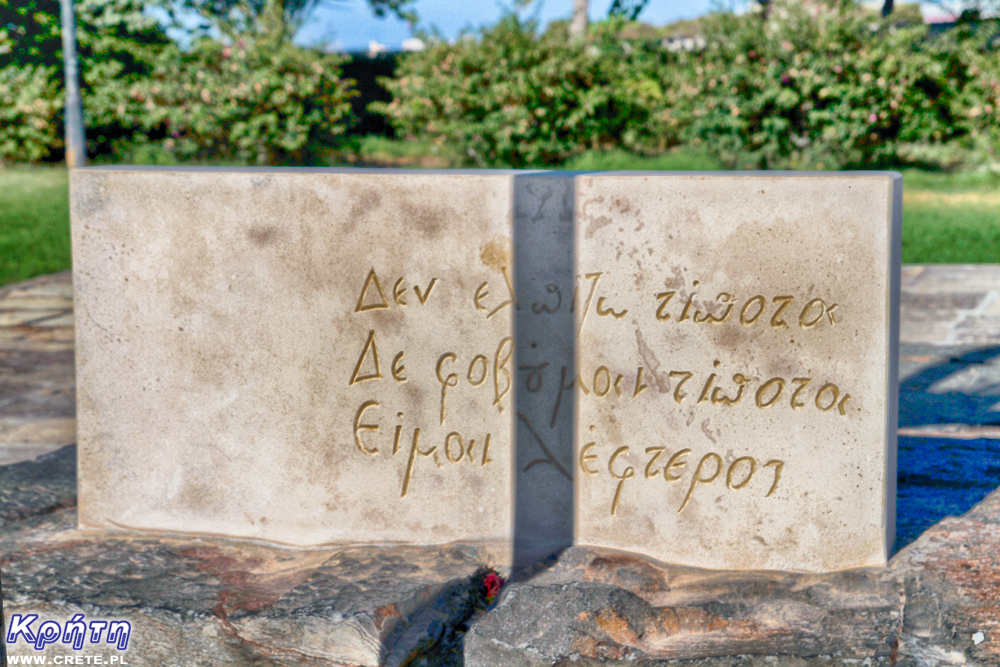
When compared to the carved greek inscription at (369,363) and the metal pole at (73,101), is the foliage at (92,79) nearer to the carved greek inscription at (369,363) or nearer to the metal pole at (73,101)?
the metal pole at (73,101)

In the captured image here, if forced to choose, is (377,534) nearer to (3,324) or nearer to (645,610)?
(645,610)

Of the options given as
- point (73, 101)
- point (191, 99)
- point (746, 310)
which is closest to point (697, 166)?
point (191, 99)

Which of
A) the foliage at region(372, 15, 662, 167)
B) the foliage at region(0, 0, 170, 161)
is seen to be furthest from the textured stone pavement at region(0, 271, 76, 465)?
the foliage at region(372, 15, 662, 167)

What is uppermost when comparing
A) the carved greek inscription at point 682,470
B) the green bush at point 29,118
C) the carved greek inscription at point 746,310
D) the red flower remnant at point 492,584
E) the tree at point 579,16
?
the tree at point 579,16

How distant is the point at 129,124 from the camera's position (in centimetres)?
1373

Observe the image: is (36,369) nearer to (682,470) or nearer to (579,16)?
(682,470)

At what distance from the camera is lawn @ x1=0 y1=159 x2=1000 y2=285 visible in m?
7.98

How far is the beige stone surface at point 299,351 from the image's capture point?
2.46 metres

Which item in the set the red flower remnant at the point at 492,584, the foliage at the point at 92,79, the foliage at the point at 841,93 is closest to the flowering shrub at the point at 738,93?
the foliage at the point at 841,93

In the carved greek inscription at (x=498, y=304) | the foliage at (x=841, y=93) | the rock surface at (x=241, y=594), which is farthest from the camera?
the foliage at (x=841, y=93)

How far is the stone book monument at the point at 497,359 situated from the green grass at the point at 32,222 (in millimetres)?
5531

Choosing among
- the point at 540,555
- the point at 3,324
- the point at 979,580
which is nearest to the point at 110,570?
the point at 540,555

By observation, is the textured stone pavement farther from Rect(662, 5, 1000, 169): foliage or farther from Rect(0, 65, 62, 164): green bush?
Rect(662, 5, 1000, 169): foliage

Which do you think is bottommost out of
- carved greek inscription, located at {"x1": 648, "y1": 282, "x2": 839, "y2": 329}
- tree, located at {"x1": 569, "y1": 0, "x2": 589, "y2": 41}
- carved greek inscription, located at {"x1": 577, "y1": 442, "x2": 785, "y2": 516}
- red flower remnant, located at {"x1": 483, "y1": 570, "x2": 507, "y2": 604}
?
red flower remnant, located at {"x1": 483, "y1": 570, "x2": 507, "y2": 604}
